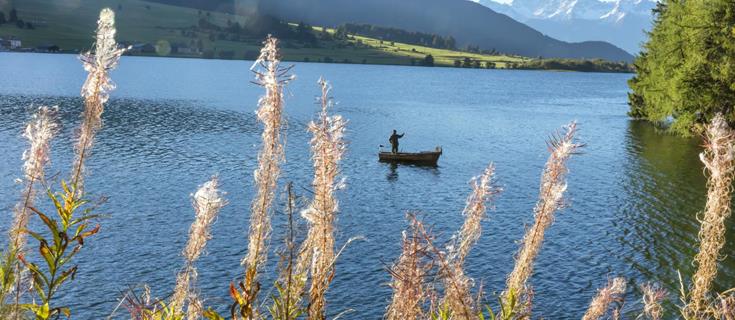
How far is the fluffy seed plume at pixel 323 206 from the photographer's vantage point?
5211mm

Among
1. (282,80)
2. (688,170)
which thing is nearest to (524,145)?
(688,170)

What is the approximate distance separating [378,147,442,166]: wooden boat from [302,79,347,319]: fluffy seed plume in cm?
5934

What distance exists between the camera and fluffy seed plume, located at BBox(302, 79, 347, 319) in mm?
5211

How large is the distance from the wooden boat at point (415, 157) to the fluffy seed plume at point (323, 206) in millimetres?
59336

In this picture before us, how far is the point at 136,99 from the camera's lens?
372 ft

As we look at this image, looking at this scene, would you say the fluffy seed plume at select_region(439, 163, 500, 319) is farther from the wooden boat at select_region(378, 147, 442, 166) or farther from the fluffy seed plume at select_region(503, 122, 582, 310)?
the wooden boat at select_region(378, 147, 442, 166)

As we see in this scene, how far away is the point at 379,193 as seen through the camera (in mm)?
52250

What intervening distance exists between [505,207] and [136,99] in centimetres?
8271

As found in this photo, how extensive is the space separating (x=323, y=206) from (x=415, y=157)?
60242mm

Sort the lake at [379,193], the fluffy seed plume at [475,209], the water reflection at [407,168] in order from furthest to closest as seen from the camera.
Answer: the water reflection at [407,168], the lake at [379,193], the fluffy seed plume at [475,209]

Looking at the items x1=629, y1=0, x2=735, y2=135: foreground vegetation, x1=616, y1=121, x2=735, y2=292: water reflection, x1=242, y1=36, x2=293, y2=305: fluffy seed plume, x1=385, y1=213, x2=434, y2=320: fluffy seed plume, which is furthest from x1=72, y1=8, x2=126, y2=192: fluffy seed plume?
x1=629, y1=0, x2=735, y2=135: foreground vegetation

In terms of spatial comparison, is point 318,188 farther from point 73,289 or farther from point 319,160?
point 73,289

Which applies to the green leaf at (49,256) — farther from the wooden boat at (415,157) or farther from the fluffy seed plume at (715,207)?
the wooden boat at (415,157)

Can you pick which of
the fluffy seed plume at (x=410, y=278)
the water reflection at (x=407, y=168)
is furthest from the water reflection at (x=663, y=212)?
the fluffy seed plume at (x=410, y=278)
